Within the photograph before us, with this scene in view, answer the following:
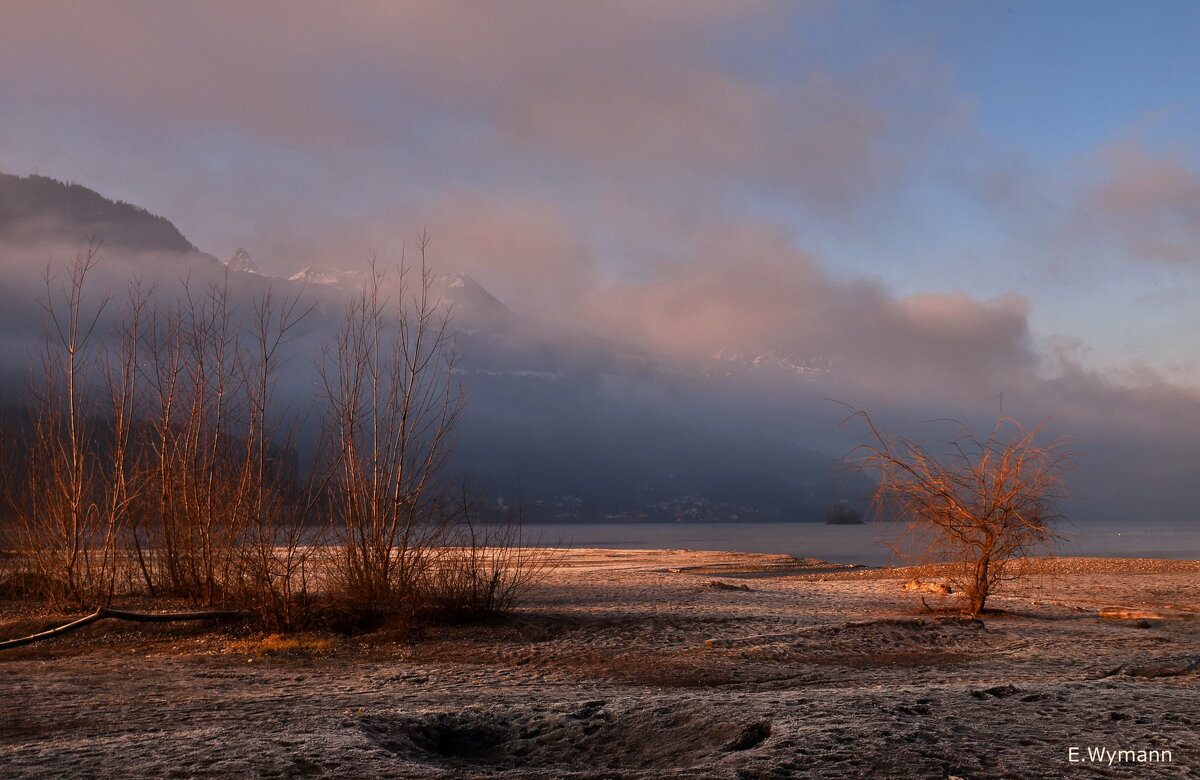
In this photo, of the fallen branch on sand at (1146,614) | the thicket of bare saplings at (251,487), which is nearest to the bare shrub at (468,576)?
the thicket of bare saplings at (251,487)

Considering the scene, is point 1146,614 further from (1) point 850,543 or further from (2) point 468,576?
(1) point 850,543

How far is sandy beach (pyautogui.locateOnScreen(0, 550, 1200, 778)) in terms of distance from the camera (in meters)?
5.24

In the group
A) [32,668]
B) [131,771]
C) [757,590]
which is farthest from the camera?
[757,590]

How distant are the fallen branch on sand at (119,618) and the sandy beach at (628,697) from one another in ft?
0.64

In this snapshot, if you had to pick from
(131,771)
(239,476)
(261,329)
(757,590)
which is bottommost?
(757,590)

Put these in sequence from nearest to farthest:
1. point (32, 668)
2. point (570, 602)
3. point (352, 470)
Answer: point (32, 668) → point (352, 470) → point (570, 602)

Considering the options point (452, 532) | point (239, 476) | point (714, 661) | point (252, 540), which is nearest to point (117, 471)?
point (239, 476)

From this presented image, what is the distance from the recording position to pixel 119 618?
1247cm

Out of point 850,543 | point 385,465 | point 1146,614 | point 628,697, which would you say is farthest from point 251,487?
point 850,543

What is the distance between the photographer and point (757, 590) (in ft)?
66.9

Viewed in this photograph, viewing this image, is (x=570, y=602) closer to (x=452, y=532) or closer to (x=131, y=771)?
(x=452, y=532)

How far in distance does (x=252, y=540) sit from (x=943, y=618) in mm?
11097

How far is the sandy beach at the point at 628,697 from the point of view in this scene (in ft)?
17.2

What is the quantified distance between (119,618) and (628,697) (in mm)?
8963
